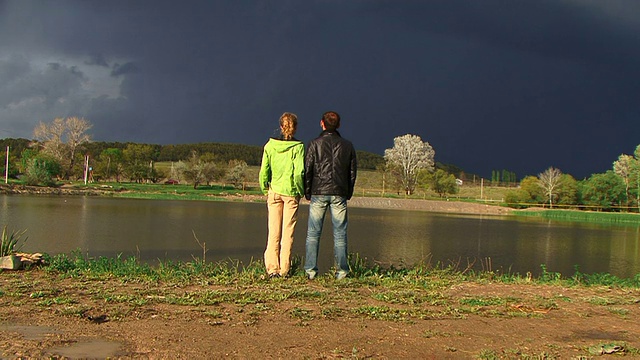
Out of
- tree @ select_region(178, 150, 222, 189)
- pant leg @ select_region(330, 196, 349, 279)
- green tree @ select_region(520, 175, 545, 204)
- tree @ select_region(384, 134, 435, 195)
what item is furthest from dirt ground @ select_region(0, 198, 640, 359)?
tree @ select_region(384, 134, 435, 195)

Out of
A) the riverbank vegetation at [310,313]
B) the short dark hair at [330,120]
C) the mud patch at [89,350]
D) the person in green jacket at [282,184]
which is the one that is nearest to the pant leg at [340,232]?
the riverbank vegetation at [310,313]

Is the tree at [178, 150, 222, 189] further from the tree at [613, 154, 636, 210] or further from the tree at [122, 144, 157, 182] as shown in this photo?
the tree at [613, 154, 636, 210]

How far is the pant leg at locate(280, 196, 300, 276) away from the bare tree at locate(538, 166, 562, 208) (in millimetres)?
74106

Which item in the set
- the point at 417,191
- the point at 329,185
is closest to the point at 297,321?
the point at 329,185

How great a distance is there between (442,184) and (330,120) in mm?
90551

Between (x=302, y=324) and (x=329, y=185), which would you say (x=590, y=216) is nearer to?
(x=329, y=185)

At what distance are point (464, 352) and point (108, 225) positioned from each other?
73.1 feet

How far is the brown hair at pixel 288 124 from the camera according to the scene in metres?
7.85

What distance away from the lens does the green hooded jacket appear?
7.77 metres

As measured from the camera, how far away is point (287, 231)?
772cm

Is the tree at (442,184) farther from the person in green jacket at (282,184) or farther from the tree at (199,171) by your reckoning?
the person in green jacket at (282,184)

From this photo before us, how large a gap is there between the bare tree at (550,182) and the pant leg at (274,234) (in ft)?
243

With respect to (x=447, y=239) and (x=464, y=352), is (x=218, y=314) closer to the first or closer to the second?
(x=464, y=352)

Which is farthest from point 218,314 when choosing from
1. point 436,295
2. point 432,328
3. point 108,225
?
point 108,225
